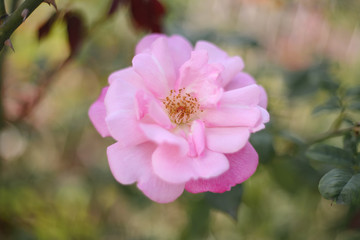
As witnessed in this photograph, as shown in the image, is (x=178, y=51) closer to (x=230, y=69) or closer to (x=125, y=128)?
(x=230, y=69)

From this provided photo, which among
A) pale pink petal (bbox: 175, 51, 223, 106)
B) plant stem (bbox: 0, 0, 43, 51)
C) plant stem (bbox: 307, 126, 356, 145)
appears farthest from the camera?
plant stem (bbox: 307, 126, 356, 145)

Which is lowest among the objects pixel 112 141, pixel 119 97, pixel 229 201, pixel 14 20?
pixel 112 141

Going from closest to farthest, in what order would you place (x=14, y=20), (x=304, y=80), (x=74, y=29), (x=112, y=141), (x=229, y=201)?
1. (x=14, y=20)
2. (x=229, y=201)
3. (x=74, y=29)
4. (x=304, y=80)
5. (x=112, y=141)

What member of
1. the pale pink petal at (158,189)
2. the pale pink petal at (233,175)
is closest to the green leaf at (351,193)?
the pale pink petal at (233,175)

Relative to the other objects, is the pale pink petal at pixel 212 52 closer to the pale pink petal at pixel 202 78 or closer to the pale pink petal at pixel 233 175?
the pale pink petal at pixel 202 78

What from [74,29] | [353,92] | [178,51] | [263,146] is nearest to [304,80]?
[353,92]

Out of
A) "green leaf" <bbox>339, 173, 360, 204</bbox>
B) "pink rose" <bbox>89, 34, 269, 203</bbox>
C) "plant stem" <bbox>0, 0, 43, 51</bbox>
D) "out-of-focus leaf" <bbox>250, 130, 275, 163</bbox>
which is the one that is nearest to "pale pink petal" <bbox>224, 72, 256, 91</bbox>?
"pink rose" <bbox>89, 34, 269, 203</bbox>

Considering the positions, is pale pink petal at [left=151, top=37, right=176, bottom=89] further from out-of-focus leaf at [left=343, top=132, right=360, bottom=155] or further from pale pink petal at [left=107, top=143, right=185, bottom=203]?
out-of-focus leaf at [left=343, top=132, right=360, bottom=155]

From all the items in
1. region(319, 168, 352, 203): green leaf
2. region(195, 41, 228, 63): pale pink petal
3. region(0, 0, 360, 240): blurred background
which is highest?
region(195, 41, 228, 63): pale pink petal
